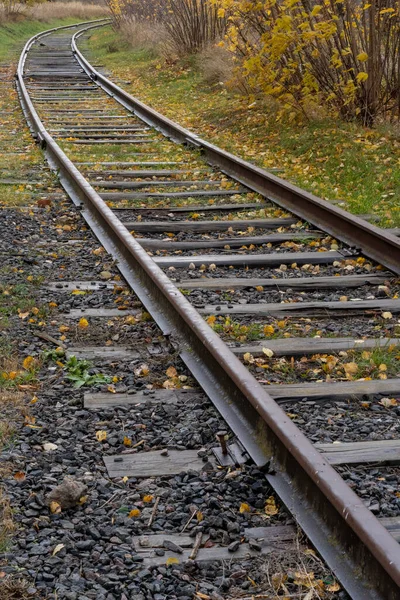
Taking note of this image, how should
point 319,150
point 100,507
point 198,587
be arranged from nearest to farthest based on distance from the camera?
point 198,587, point 100,507, point 319,150

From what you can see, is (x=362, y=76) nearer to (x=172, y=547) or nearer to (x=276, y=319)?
(x=276, y=319)

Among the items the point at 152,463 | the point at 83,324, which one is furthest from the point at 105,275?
the point at 152,463

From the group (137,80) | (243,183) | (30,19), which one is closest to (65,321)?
(243,183)

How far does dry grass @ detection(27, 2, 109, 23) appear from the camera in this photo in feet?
138

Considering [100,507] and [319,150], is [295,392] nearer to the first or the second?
[100,507]

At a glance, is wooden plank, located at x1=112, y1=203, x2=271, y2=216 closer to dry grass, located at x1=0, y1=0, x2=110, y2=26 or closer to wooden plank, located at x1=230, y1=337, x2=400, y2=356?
wooden plank, located at x1=230, y1=337, x2=400, y2=356

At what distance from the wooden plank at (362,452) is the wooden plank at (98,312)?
1882mm

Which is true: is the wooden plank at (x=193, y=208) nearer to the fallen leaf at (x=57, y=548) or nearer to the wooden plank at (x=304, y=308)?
the wooden plank at (x=304, y=308)

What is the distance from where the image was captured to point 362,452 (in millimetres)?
3236

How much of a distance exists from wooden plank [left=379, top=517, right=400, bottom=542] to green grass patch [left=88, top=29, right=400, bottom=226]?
4.36m

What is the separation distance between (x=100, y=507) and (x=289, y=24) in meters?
7.87

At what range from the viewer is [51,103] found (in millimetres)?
15188

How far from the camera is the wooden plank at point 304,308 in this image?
485cm

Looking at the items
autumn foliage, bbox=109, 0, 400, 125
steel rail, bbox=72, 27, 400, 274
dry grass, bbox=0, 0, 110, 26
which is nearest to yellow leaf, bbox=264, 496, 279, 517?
steel rail, bbox=72, 27, 400, 274
